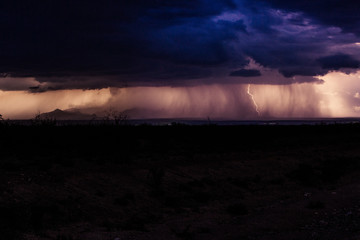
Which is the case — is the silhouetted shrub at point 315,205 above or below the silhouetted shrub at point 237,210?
above

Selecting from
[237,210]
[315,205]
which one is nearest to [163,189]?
[237,210]

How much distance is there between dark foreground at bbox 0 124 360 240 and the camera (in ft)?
47.2

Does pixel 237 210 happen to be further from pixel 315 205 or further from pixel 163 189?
pixel 163 189

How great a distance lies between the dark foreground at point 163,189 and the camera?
1440 cm

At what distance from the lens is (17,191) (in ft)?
57.2

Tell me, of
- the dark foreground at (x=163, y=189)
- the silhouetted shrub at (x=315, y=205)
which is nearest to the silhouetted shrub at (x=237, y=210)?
the dark foreground at (x=163, y=189)

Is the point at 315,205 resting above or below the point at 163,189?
below

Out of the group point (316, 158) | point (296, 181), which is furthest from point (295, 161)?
point (296, 181)

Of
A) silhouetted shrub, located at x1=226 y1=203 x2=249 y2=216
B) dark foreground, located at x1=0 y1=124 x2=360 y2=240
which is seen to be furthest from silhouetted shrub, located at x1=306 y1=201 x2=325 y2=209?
silhouetted shrub, located at x1=226 y1=203 x2=249 y2=216

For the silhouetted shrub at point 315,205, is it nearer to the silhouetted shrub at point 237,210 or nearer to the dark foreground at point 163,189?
the dark foreground at point 163,189

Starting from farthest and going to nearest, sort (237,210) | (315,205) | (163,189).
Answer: (163,189), (237,210), (315,205)

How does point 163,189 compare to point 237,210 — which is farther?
point 163,189

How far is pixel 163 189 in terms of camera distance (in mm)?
20750

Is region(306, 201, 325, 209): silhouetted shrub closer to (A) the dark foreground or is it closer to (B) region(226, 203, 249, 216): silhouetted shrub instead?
(A) the dark foreground
